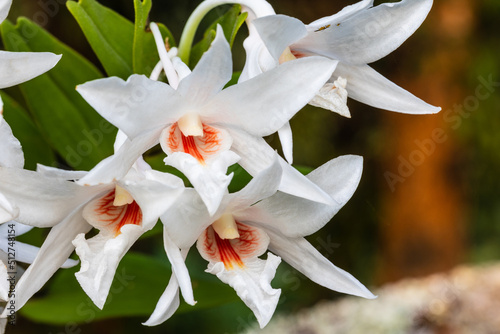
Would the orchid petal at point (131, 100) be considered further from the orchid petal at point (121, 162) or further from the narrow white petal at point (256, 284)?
the narrow white petal at point (256, 284)

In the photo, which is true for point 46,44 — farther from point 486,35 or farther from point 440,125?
point 486,35

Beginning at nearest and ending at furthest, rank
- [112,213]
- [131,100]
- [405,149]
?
[131,100] < [112,213] < [405,149]

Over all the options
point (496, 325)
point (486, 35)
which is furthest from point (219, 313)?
point (486, 35)

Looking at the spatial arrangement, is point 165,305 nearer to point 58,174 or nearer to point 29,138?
point 58,174

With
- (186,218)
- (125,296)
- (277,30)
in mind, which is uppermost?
(277,30)

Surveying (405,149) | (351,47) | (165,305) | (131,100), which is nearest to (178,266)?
(165,305)

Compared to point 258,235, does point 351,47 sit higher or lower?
higher

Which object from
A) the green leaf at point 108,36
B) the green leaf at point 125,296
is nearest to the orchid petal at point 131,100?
the green leaf at point 108,36
